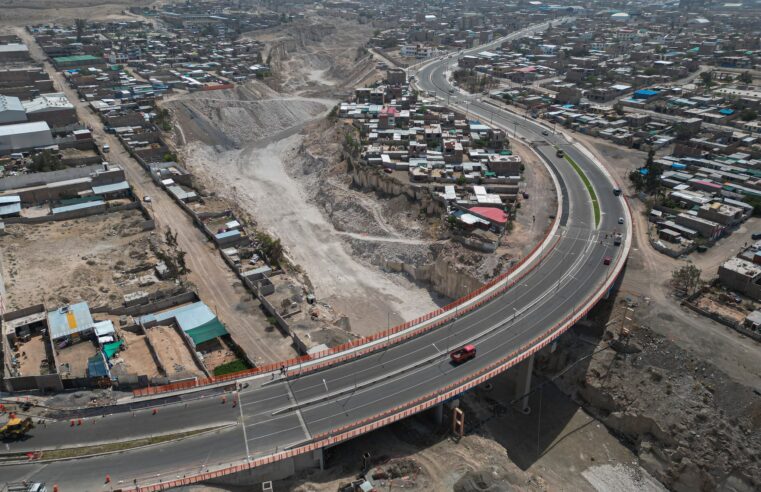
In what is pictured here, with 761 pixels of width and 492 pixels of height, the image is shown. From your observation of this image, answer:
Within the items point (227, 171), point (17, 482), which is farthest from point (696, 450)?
point (227, 171)

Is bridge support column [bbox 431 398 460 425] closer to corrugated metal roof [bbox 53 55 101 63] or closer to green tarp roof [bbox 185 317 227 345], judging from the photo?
green tarp roof [bbox 185 317 227 345]

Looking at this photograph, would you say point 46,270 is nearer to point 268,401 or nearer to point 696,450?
point 268,401

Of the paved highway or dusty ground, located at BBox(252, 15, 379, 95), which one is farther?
dusty ground, located at BBox(252, 15, 379, 95)

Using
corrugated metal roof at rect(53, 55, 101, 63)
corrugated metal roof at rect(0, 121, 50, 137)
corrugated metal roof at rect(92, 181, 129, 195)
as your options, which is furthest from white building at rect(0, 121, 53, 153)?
corrugated metal roof at rect(53, 55, 101, 63)

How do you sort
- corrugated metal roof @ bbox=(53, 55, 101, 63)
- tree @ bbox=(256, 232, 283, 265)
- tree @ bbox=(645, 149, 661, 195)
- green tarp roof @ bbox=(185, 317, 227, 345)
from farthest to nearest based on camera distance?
corrugated metal roof @ bbox=(53, 55, 101, 63) < tree @ bbox=(645, 149, 661, 195) < tree @ bbox=(256, 232, 283, 265) < green tarp roof @ bbox=(185, 317, 227, 345)

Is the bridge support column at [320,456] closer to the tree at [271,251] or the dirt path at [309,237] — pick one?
the dirt path at [309,237]

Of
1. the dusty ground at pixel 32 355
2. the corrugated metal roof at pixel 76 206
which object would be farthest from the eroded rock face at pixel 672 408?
the corrugated metal roof at pixel 76 206

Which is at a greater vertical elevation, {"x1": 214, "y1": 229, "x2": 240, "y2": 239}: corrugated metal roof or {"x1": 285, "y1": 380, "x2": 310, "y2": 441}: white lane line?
{"x1": 285, "y1": 380, "x2": 310, "y2": 441}: white lane line
